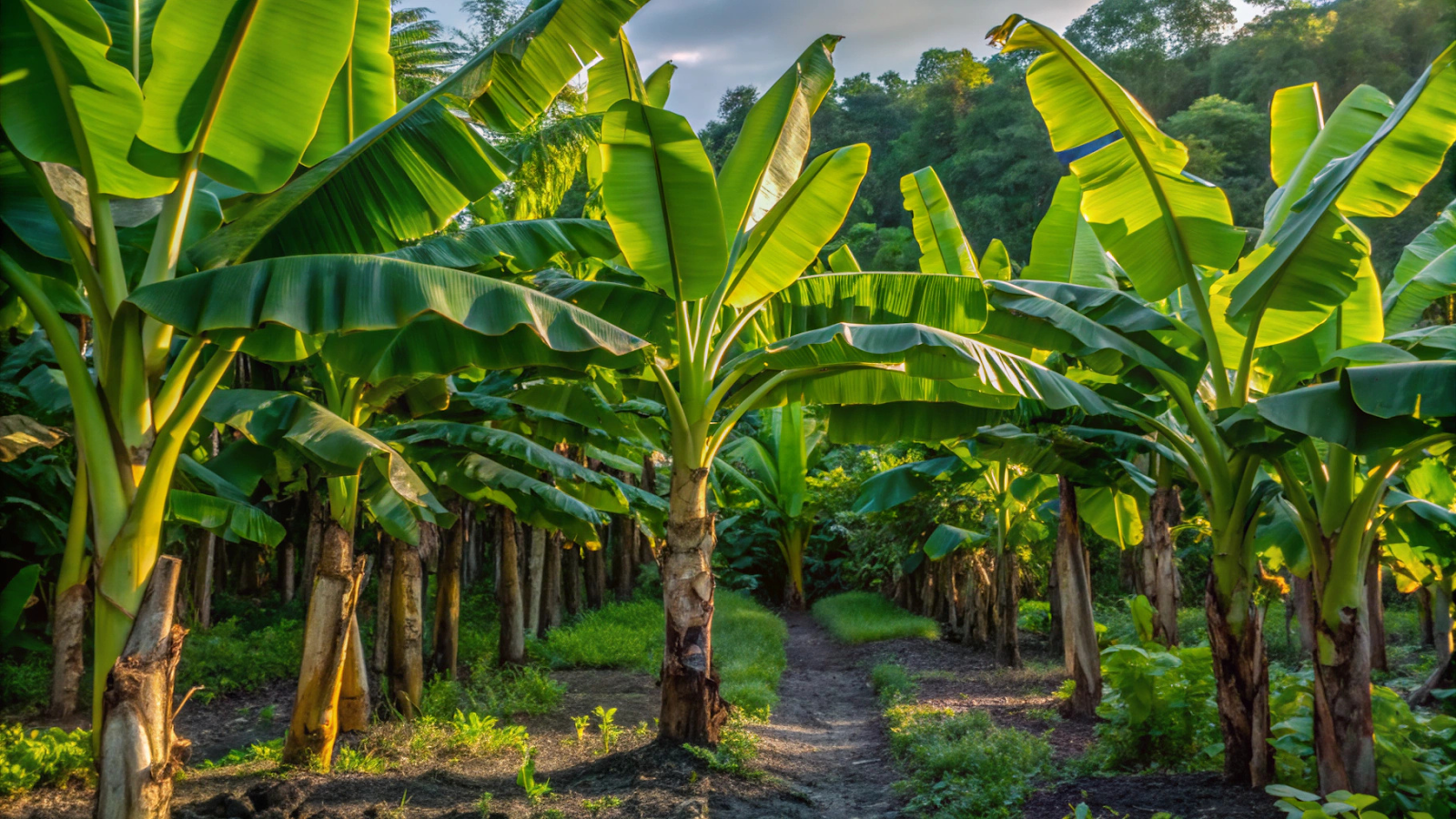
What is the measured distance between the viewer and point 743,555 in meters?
22.8

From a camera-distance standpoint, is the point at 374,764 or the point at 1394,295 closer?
the point at 1394,295

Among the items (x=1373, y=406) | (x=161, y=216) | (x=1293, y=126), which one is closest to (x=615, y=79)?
(x=161, y=216)

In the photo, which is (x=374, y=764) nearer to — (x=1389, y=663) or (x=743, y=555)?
(x=1389, y=663)

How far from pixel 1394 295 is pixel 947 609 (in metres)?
11.8

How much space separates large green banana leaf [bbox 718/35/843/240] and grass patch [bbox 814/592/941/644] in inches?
413

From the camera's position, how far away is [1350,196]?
16.0 ft

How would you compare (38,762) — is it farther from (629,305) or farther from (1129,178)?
(1129,178)

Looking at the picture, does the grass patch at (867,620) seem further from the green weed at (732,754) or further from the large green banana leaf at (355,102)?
the large green banana leaf at (355,102)

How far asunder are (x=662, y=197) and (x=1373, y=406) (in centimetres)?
358

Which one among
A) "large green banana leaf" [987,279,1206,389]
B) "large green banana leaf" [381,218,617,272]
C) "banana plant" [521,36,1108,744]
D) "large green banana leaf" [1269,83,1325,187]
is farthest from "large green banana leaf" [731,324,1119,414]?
"large green banana leaf" [1269,83,1325,187]

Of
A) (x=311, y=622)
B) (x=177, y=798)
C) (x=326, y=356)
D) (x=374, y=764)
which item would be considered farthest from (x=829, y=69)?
(x=177, y=798)

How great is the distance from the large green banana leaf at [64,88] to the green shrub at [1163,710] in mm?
6398

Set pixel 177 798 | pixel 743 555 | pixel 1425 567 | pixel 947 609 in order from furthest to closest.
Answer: pixel 743 555
pixel 947 609
pixel 1425 567
pixel 177 798

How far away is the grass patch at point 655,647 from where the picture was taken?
10133 millimetres
